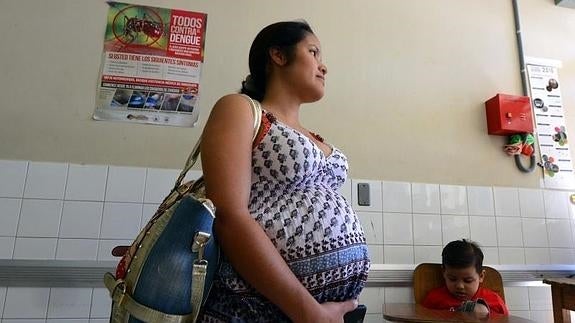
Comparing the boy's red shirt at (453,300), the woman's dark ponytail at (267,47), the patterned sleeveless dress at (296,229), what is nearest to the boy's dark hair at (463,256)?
the boy's red shirt at (453,300)

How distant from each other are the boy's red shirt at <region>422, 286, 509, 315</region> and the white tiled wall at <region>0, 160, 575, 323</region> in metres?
0.17

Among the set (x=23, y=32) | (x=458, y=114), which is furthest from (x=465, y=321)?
(x=23, y=32)

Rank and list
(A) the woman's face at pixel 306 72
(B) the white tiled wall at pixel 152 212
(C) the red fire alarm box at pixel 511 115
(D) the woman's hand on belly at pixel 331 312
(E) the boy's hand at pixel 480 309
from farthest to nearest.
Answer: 1. (C) the red fire alarm box at pixel 511 115
2. (B) the white tiled wall at pixel 152 212
3. (E) the boy's hand at pixel 480 309
4. (A) the woman's face at pixel 306 72
5. (D) the woman's hand on belly at pixel 331 312

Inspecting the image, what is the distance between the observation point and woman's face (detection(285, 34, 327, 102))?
0.87 meters

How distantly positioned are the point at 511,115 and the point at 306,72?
1.65 metres

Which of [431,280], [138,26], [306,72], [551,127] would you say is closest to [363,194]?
[431,280]

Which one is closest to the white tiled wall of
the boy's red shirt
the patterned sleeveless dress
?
the boy's red shirt

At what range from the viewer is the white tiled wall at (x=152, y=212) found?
5.09ft

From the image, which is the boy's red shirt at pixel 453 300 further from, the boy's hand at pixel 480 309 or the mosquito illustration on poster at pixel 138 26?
the mosquito illustration on poster at pixel 138 26

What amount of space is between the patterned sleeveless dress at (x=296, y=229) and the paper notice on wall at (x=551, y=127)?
1.91 metres

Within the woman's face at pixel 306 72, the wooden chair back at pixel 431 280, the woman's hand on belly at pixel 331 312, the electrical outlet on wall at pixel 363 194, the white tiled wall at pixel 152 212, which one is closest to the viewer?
the woman's hand on belly at pixel 331 312

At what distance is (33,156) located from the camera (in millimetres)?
1637

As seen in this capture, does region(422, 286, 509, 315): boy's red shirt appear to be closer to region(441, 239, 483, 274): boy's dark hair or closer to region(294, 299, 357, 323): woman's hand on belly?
region(441, 239, 483, 274): boy's dark hair

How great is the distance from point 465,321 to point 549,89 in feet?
5.62
